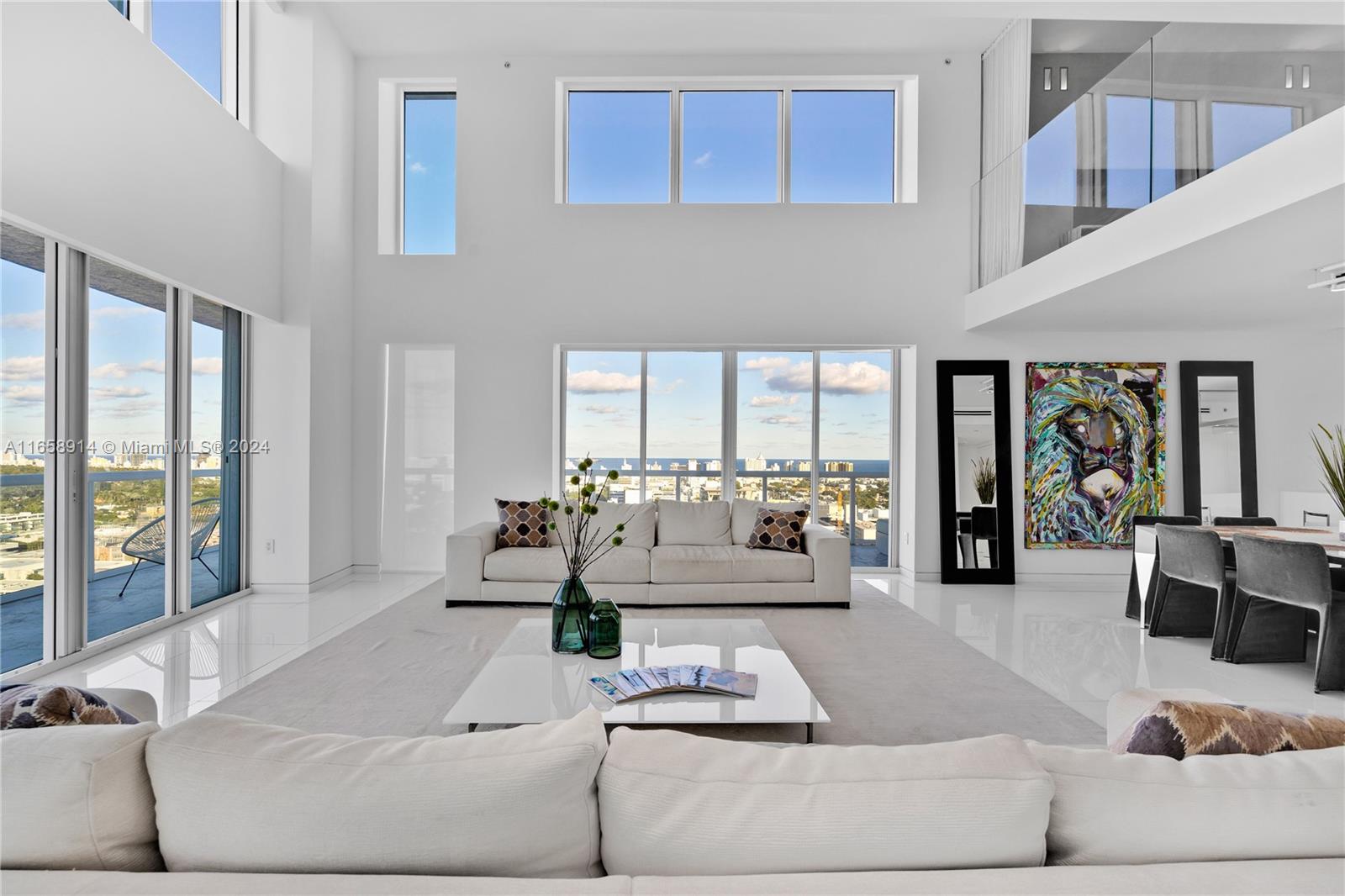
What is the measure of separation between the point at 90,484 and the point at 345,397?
2718mm

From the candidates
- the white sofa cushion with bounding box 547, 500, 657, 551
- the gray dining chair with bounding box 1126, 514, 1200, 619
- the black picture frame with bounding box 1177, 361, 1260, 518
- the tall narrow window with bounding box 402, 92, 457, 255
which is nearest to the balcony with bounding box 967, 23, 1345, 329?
the black picture frame with bounding box 1177, 361, 1260, 518

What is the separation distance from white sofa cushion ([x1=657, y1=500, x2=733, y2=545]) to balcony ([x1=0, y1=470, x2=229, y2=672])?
11.3 ft

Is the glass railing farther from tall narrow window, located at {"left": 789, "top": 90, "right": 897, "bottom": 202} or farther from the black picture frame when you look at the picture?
the black picture frame

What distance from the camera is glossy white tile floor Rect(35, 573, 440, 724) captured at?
12.0 ft

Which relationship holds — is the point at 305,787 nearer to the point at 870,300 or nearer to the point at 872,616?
the point at 872,616

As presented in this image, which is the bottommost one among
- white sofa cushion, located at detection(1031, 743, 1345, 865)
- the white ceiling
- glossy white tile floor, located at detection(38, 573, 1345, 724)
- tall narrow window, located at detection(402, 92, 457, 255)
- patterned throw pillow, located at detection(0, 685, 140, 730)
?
glossy white tile floor, located at detection(38, 573, 1345, 724)

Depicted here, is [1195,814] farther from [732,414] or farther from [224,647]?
[732,414]

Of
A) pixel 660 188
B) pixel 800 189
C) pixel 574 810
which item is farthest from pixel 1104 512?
pixel 574 810

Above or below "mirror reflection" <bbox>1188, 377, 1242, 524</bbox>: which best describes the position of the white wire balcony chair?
below

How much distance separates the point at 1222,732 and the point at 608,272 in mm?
6299

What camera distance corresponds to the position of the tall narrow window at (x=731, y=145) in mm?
7098

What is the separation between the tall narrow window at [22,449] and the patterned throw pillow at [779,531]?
442 cm

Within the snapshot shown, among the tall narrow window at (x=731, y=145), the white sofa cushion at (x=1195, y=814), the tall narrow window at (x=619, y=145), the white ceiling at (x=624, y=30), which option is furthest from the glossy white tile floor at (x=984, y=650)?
the white ceiling at (x=624, y=30)

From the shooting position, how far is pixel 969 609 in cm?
562
